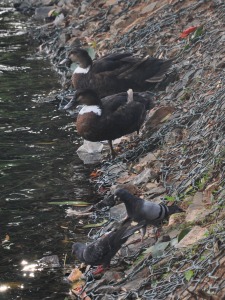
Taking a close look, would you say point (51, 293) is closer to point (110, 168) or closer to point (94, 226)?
point (94, 226)

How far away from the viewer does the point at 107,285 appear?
6.74m

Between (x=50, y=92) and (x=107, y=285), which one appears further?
(x=50, y=92)

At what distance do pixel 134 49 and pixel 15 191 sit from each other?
4.36 m

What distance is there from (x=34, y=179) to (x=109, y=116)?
1.13 m

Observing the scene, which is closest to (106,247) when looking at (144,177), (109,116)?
(144,177)

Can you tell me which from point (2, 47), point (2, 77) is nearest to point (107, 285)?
point (2, 77)

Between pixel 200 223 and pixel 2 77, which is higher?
pixel 200 223

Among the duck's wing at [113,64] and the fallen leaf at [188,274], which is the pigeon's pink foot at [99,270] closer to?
the fallen leaf at [188,274]

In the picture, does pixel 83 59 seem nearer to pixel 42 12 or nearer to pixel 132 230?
pixel 132 230

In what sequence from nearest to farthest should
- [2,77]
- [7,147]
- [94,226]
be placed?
[94,226]
[7,147]
[2,77]

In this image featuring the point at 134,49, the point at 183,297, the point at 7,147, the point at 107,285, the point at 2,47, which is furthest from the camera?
the point at 2,47

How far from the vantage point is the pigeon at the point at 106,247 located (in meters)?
6.92

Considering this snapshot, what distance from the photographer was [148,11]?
14.1 meters

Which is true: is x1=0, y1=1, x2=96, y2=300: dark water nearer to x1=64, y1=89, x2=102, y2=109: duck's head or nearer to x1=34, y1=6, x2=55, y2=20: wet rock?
x1=64, y1=89, x2=102, y2=109: duck's head
